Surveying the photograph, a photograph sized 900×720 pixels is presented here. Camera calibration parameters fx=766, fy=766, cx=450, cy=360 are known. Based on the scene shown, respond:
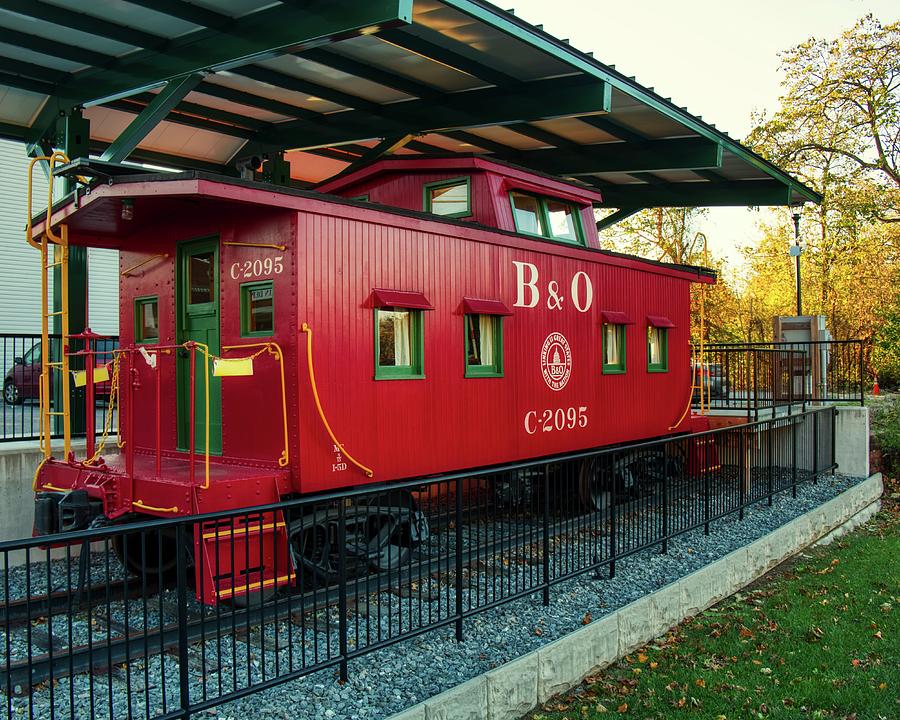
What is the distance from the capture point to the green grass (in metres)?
5.11

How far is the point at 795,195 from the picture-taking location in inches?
587

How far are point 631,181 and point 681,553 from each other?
8.87m

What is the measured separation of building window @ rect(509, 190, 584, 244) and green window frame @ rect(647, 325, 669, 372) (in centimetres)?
213

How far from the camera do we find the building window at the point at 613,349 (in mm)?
10227

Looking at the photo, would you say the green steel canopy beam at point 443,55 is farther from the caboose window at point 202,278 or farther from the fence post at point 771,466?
the fence post at point 771,466

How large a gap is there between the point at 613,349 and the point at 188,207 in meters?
5.92

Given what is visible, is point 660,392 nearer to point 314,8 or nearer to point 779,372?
point 779,372

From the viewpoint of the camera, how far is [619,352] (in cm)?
1053

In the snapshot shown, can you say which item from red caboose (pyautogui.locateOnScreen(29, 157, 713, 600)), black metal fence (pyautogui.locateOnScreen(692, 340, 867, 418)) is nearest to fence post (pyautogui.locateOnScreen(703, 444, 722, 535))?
red caboose (pyautogui.locateOnScreen(29, 157, 713, 600))

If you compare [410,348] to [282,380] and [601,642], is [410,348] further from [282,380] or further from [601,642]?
[601,642]

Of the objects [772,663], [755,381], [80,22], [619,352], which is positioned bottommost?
[772,663]

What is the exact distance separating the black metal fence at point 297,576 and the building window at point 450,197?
11.1 feet

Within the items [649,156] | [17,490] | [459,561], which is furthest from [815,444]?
[17,490]

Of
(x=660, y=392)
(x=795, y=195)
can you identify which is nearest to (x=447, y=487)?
(x=660, y=392)
